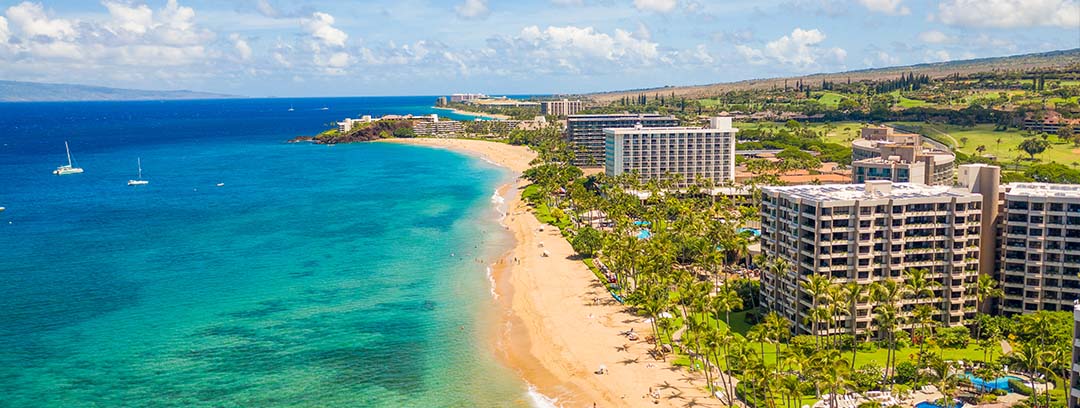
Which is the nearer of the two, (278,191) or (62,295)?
(62,295)

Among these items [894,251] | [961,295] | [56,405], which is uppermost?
[894,251]

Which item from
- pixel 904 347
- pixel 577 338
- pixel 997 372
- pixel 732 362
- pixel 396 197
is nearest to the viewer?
pixel 997 372

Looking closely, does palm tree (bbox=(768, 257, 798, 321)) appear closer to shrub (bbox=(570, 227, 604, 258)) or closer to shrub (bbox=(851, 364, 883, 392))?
shrub (bbox=(851, 364, 883, 392))

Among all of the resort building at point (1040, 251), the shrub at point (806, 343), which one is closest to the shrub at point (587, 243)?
the shrub at point (806, 343)

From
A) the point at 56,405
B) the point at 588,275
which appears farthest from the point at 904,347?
the point at 56,405

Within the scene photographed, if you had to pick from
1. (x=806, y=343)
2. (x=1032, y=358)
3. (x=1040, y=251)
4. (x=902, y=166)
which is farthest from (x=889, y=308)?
(x=902, y=166)

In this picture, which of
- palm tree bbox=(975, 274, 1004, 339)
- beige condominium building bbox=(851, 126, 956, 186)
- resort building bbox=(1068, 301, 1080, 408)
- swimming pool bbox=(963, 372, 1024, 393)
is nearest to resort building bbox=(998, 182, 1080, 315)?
palm tree bbox=(975, 274, 1004, 339)

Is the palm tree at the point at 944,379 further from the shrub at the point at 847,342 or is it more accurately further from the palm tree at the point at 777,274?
the palm tree at the point at 777,274

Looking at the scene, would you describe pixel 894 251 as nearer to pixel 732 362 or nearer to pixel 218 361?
pixel 732 362

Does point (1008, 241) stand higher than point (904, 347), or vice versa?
point (1008, 241)
